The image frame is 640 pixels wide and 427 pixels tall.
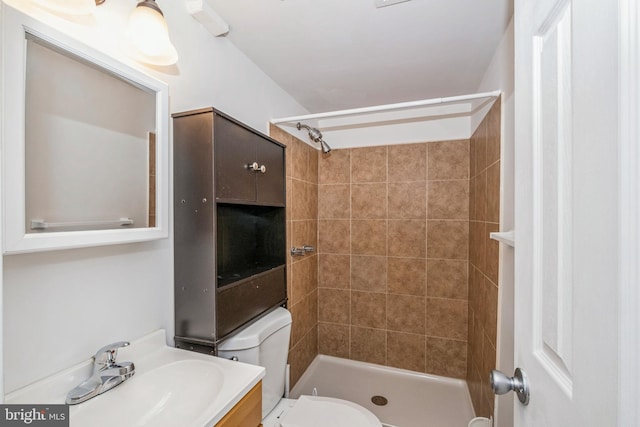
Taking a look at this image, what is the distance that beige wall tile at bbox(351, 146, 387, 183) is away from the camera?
8.05 ft

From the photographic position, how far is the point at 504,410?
1269 millimetres

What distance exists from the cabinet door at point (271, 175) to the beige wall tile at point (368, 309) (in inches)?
53.3

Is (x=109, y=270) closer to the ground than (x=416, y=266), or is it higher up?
higher up

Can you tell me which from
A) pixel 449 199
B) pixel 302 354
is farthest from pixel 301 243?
pixel 449 199

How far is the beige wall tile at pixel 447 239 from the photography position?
87.4 inches

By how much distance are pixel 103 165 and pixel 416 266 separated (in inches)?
86.9

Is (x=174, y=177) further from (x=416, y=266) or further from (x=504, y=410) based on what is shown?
(x=416, y=266)

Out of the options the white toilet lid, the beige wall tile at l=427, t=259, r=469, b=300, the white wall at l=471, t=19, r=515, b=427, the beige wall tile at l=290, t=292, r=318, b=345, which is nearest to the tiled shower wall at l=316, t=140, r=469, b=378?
the beige wall tile at l=427, t=259, r=469, b=300

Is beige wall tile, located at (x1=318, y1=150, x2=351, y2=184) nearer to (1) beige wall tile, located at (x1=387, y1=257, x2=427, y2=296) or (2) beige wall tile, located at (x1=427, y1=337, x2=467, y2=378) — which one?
(1) beige wall tile, located at (x1=387, y1=257, x2=427, y2=296)

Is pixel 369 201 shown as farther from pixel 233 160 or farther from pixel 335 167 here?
pixel 233 160

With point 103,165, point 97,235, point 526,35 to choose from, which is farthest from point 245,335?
point 526,35

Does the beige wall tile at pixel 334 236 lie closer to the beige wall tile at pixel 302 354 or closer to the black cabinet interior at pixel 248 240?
the beige wall tile at pixel 302 354

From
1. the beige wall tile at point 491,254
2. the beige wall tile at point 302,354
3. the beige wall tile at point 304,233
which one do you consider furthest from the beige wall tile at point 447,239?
the beige wall tile at point 302,354

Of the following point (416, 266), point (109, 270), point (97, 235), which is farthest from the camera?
point (416, 266)
